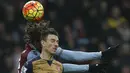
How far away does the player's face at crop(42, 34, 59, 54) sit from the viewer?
23.5 ft

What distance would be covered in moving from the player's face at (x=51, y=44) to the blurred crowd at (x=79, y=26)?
5666 mm

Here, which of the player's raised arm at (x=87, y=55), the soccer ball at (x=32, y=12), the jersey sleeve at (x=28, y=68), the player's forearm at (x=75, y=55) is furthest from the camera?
the soccer ball at (x=32, y=12)

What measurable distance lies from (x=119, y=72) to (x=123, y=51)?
119 cm

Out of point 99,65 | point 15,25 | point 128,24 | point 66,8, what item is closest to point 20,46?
point 15,25

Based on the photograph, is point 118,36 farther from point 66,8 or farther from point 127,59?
point 66,8

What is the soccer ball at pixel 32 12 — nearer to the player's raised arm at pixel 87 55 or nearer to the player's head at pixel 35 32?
the player's head at pixel 35 32

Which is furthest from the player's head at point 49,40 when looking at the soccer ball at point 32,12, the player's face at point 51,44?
the soccer ball at point 32,12

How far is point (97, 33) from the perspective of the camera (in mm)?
14523

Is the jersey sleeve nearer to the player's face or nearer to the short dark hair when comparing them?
the player's face

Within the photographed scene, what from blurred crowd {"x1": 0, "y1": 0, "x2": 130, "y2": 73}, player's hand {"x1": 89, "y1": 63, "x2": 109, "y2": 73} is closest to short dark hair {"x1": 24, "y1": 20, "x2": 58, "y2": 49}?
player's hand {"x1": 89, "y1": 63, "x2": 109, "y2": 73}

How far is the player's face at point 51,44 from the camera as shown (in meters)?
7.16

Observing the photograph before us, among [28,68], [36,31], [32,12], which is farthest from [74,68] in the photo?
[32,12]

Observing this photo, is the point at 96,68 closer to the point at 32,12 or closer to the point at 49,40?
the point at 49,40

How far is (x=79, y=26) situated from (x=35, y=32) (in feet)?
22.7
